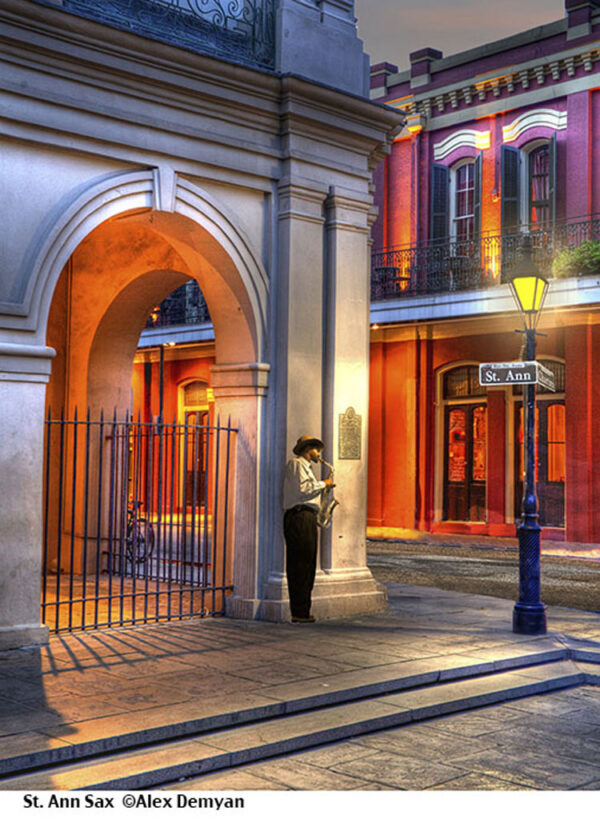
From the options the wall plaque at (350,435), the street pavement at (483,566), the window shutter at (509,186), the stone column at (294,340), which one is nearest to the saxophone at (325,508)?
the stone column at (294,340)

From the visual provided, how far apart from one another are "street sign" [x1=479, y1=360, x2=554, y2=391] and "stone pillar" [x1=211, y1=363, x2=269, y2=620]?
85.6 inches

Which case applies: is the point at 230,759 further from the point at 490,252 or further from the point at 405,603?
the point at 490,252

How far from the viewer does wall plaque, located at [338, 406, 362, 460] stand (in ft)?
35.0

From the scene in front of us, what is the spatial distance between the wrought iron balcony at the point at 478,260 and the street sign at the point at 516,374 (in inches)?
416

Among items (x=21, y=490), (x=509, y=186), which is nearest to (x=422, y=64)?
(x=509, y=186)

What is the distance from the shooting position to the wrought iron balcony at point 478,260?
2067 centimetres

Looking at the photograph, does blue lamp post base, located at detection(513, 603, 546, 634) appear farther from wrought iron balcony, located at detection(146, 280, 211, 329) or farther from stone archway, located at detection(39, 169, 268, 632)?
wrought iron balcony, located at detection(146, 280, 211, 329)

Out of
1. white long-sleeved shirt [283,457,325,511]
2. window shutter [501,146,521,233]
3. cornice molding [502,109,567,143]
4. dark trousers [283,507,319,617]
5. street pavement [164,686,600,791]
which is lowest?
street pavement [164,686,600,791]

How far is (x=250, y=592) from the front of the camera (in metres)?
10.1

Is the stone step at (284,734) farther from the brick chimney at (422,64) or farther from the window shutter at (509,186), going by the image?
the brick chimney at (422,64)

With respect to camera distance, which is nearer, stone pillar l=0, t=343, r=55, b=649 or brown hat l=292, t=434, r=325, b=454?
stone pillar l=0, t=343, r=55, b=649

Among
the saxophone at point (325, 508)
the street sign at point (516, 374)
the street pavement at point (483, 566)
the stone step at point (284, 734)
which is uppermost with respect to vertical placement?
the street sign at point (516, 374)

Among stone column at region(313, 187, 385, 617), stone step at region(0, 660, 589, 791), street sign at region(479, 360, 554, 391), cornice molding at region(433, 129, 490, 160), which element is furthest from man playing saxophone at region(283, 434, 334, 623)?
cornice molding at region(433, 129, 490, 160)

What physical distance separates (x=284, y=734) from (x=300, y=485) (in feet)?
12.7
